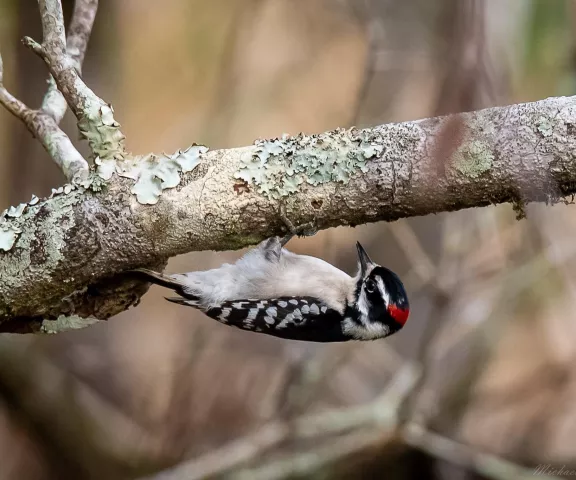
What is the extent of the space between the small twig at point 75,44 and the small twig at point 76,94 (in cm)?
19

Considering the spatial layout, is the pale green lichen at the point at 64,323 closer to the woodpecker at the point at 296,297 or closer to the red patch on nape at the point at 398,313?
the woodpecker at the point at 296,297

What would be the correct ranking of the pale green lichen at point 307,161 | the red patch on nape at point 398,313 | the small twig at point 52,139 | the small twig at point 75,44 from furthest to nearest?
the red patch on nape at point 398,313
the small twig at point 75,44
the small twig at point 52,139
the pale green lichen at point 307,161

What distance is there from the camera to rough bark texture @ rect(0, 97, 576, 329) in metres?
1.51

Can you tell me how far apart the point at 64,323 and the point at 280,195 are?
2.85 ft

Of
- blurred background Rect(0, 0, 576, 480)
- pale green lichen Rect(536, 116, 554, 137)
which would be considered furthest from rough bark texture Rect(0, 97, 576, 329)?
blurred background Rect(0, 0, 576, 480)

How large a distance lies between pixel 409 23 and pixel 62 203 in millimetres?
4442

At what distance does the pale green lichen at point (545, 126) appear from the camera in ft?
4.84

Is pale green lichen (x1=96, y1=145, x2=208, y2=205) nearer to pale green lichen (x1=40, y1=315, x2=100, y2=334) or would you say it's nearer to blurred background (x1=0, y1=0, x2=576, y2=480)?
pale green lichen (x1=40, y1=315, x2=100, y2=334)

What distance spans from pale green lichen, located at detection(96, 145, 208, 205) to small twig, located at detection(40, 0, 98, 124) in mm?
530

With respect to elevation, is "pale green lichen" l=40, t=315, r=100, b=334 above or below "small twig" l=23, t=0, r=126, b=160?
below

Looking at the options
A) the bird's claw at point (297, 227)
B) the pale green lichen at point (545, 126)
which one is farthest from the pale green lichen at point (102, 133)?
the pale green lichen at point (545, 126)

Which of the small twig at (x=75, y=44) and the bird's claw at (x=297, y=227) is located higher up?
the small twig at (x=75, y=44)

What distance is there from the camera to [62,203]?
5.91ft

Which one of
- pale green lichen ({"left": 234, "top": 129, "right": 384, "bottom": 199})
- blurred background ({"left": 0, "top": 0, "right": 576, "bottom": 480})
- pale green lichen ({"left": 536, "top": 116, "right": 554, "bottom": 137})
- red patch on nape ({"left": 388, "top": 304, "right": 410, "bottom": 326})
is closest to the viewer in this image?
pale green lichen ({"left": 536, "top": 116, "right": 554, "bottom": 137})
